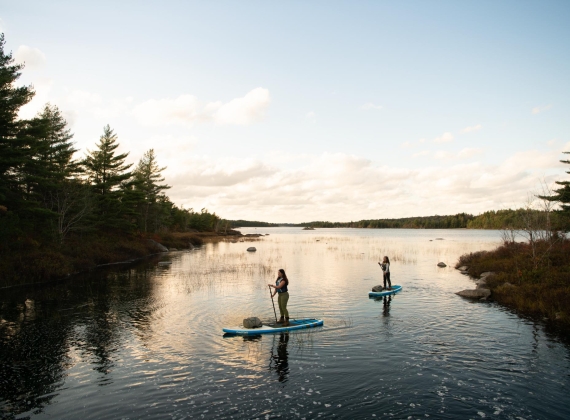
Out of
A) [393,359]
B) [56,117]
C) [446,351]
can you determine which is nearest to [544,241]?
[446,351]

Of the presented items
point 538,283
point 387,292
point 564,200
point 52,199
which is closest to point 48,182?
point 52,199

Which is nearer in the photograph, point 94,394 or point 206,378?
point 94,394

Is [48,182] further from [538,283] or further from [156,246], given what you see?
[538,283]

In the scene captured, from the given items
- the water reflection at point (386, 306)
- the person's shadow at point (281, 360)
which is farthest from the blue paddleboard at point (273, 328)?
the water reflection at point (386, 306)

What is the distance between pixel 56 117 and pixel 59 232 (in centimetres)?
1763

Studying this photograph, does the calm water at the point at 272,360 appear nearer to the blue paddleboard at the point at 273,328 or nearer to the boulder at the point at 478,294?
the blue paddleboard at the point at 273,328

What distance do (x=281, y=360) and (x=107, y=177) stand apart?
54.4m

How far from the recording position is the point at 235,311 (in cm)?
2361

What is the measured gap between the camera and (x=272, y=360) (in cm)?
1520

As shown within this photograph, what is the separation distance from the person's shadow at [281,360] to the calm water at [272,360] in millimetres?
78

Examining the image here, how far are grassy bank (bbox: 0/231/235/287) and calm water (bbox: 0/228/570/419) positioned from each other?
17.8 feet

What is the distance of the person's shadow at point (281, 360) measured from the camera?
1375 cm

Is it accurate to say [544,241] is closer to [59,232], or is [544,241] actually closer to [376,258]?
[376,258]

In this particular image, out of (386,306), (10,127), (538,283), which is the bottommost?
(386,306)
